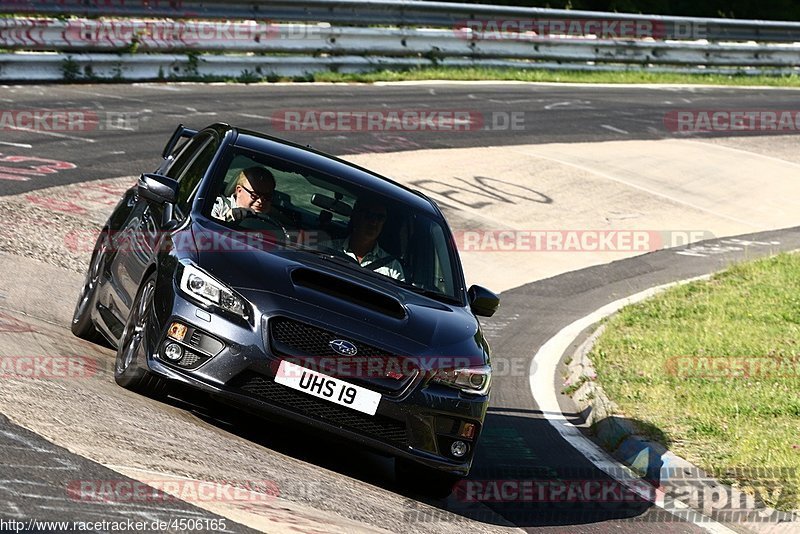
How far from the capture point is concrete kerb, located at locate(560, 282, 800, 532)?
813cm

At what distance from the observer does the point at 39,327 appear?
835cm

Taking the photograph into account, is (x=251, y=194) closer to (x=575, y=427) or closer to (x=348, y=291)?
(x=348, y=291)

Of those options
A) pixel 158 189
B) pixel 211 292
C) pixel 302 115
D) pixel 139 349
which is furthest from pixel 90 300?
pixel 302 115

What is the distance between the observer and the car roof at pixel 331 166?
8.03 meters

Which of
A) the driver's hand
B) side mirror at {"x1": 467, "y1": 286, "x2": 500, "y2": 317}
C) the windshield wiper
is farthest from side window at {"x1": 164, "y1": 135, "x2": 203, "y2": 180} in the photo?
side mirror at {"x1": 467, "y1": 286, "x2": 500, "y2": 317}

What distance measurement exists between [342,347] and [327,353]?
0.27 feet

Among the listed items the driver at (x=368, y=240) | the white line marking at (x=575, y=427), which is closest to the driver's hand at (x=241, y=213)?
the driver at (x=368, y=240)

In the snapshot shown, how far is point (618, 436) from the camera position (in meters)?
8.94

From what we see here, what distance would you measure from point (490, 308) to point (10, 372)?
2863 mm

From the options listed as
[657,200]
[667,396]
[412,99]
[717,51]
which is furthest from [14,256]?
[717,51]

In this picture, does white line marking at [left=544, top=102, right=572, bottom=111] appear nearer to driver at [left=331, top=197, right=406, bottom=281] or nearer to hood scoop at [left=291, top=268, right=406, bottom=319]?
driver at [left=331, top=197, right=406, bottom=281]

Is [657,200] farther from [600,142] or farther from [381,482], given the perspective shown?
[381,482]

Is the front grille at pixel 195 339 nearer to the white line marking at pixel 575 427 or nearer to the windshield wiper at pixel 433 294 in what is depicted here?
the windshield wiper at pixel 433 294

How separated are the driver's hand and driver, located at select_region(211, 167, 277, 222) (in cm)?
1
